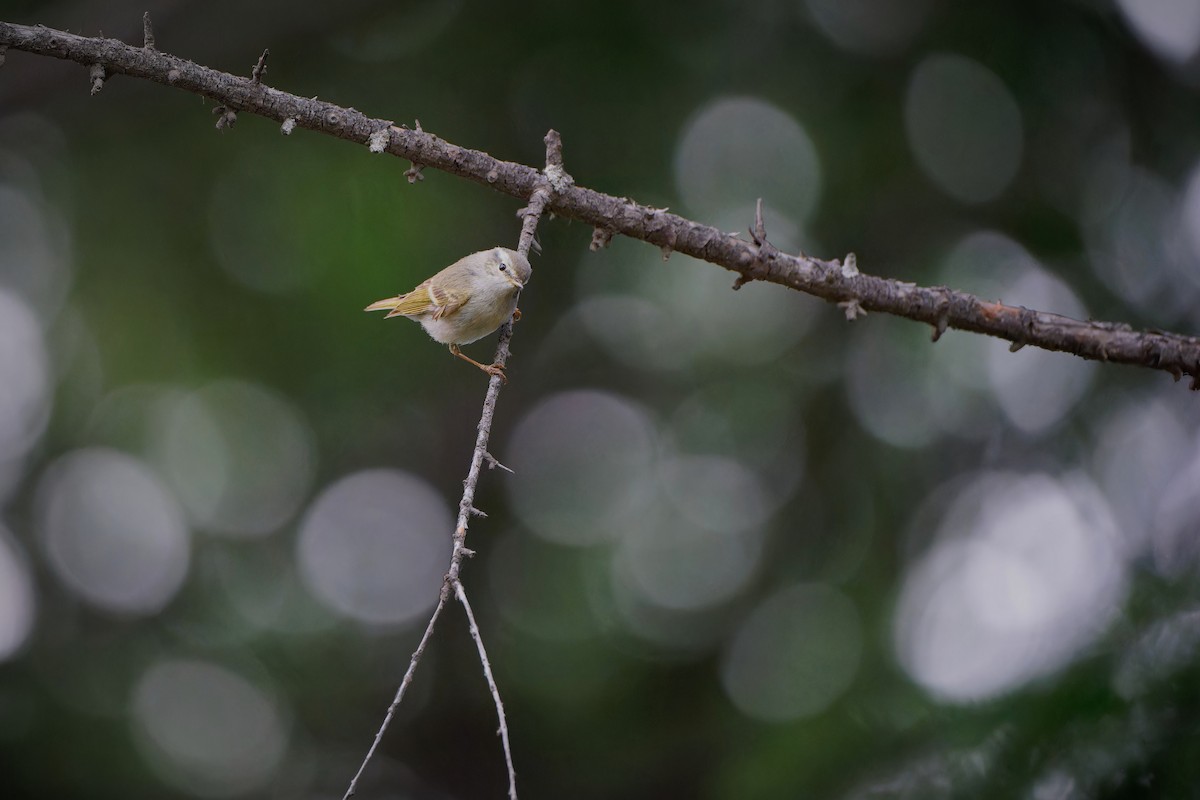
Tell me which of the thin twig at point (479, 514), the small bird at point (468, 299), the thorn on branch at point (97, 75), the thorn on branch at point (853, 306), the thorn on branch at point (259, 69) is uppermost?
the small bird at point (468, 299)

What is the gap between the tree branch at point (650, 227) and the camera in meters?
2.00

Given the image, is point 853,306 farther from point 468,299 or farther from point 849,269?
point 468,299

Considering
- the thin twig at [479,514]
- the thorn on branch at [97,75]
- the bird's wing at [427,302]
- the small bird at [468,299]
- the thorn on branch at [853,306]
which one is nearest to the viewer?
the thin twig at [479,514]

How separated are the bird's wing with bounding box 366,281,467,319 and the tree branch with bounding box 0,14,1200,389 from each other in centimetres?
100

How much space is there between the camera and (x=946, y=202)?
16.3 ft

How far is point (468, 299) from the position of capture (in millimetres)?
3242

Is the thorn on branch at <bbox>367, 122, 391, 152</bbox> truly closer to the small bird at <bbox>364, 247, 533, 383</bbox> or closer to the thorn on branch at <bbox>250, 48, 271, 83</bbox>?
the thorn on branch at <bbox>250, 48, 271, 83</bbox>

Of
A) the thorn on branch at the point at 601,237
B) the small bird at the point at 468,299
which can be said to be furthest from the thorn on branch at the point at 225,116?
the small bird at the point at 468,299

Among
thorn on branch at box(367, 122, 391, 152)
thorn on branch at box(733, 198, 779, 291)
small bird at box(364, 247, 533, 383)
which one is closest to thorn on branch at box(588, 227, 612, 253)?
thorn on branch at box(733, 198, 779, 291)

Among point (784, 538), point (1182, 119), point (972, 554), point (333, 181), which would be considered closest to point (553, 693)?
point (784, 538)

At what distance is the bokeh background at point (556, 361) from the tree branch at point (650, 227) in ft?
3.87

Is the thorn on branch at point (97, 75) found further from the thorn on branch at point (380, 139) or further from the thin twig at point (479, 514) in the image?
the thin twig at point (479, 514)

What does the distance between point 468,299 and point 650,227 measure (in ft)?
3.70

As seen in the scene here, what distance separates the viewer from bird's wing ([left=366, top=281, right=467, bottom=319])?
328 centimetres
